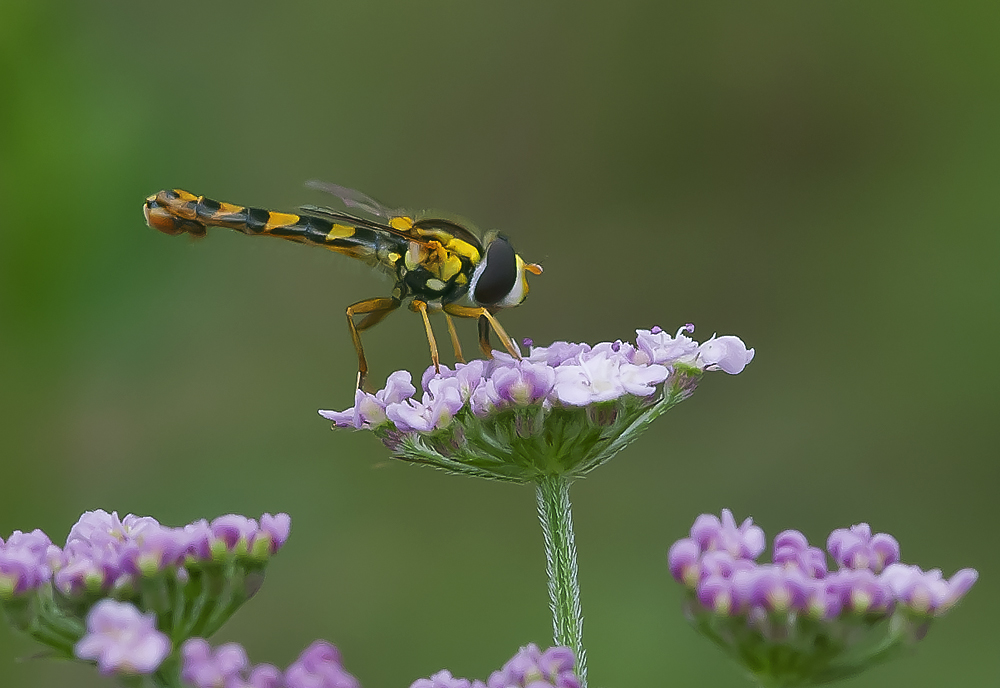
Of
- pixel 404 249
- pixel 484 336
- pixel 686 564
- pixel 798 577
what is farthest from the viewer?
pixel 404 249

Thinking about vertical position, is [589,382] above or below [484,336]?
below

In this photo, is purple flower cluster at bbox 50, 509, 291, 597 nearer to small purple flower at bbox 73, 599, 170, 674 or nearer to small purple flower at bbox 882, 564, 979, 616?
small purple flower at bbox 73, 599, 170, 674

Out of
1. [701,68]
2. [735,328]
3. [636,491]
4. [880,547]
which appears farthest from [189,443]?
[880,547]

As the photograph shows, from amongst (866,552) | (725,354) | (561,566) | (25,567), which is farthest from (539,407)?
(25,567)

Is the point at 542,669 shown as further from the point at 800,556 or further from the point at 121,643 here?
the point at 121,643

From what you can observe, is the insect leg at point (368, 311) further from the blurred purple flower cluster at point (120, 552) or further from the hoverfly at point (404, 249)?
the blurred purple flower cluster at point (120, 552)

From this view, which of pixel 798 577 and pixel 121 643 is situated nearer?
pixel 121 643

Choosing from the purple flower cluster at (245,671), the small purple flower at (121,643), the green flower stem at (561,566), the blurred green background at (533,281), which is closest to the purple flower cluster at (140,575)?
the small purple flower at (121,643)

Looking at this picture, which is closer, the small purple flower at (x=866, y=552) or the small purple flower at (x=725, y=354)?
the small purple flower at (x=866, y=552)
